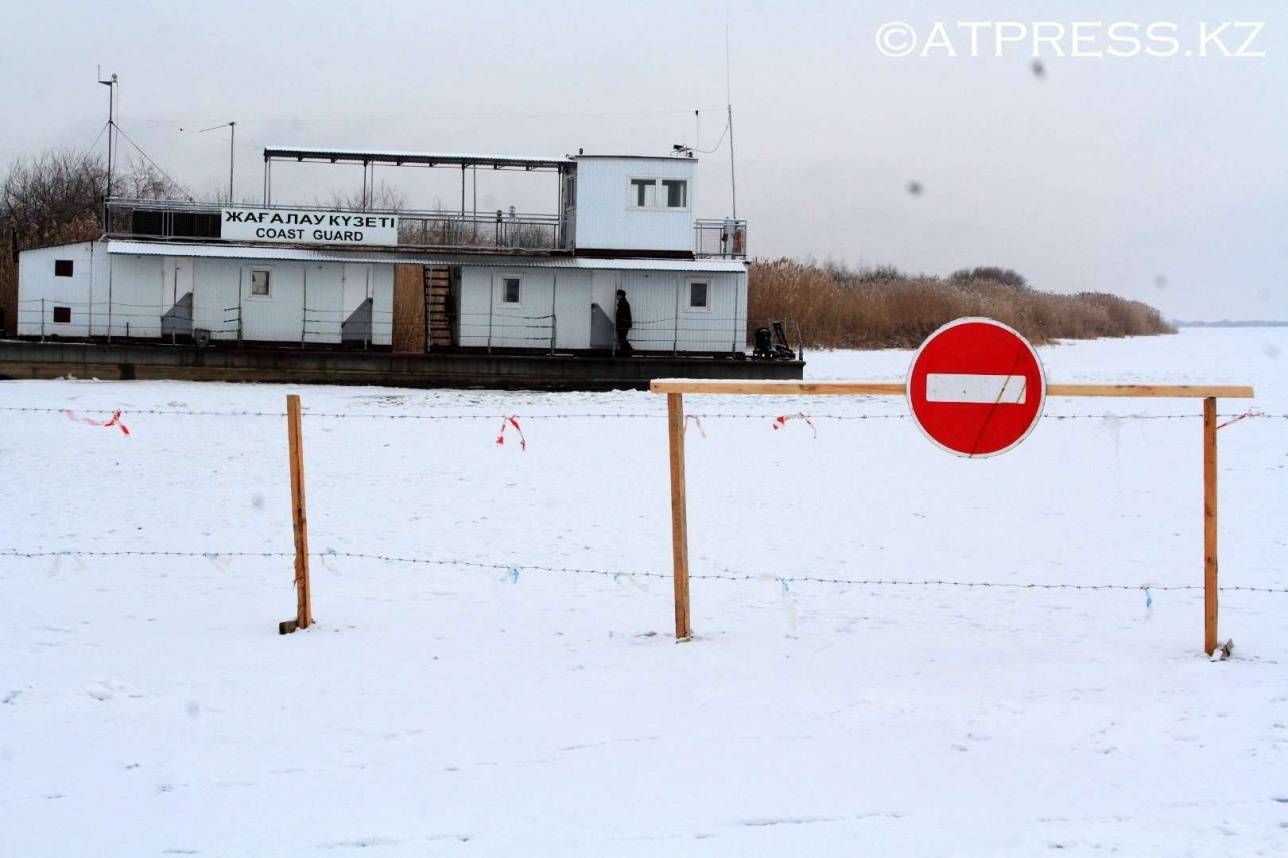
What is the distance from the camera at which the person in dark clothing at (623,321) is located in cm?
3044

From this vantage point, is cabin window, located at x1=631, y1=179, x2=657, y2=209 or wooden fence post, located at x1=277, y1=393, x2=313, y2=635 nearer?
wooden fence post, located at x1=277, y1=393, x2=313, y2=635

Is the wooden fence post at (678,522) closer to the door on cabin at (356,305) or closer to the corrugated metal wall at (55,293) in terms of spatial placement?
the door on cabin at (356,305)

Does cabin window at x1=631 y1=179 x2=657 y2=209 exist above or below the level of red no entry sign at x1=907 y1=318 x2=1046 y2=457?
above

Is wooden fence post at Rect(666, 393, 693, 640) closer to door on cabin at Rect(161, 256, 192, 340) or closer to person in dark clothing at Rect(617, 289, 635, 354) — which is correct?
person in dark clothing at Rect(617, 289, 635, 354)

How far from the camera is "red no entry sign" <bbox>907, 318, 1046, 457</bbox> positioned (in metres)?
6.64

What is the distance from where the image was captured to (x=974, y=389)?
6699mm

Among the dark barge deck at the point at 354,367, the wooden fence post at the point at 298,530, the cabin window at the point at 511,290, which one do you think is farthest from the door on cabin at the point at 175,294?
the wooden fence post at the point at 298,530

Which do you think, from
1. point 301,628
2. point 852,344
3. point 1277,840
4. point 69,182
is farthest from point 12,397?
point 69,182

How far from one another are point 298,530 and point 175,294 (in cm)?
2458

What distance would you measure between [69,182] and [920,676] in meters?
60.0

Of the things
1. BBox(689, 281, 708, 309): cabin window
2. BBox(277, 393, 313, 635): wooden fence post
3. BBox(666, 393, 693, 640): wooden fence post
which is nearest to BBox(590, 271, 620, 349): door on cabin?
BBox(689, 281, 708, 309): cabin window

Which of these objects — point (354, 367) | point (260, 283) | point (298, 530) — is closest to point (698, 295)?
point (354, 367)

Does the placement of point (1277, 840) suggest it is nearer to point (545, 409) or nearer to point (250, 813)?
point (250, 813)

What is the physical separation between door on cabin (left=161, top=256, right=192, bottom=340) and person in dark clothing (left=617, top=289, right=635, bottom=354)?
9.90 meters
